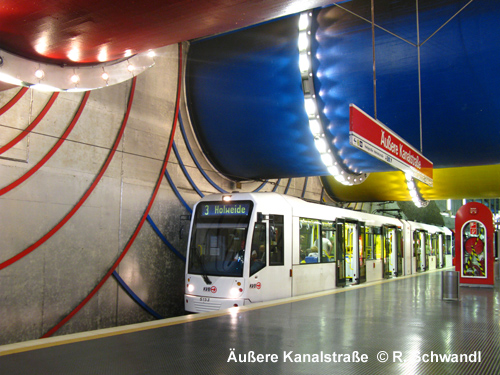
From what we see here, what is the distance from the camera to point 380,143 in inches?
265

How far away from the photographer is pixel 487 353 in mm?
5621

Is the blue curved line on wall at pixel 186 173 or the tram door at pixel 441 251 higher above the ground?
the blue curved line on wall at pixel 186 173

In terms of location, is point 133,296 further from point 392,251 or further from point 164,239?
point 392,251

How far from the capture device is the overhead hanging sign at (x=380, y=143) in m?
5.88

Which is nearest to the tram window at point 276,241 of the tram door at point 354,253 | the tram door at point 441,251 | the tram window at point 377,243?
the tram door at point 354,253

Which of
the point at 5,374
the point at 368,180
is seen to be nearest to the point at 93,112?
the point at 5,374

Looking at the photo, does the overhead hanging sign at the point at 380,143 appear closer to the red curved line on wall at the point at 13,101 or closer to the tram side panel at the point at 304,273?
the tram side panel at the point at 304,273

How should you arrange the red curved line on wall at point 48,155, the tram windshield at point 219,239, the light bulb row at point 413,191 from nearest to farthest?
the red curved line on wall at point 48,155, the tram windshield at point 219,239, the light bulb row at point 413,191

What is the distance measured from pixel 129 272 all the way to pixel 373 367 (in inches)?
305

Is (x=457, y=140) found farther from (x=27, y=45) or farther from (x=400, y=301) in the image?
(x=27, y=45)

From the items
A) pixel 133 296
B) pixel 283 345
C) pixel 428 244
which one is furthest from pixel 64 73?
pixel 428 244

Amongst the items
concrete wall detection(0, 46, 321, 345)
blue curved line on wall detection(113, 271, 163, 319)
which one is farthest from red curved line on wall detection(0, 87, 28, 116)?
blue curved line on wall detection(113, 271, 163, 319)

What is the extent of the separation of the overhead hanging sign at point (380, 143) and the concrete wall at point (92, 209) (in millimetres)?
6341

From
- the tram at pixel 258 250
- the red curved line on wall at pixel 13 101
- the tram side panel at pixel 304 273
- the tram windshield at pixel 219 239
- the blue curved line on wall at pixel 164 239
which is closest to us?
the red curved line on wall at pixel 13 101
